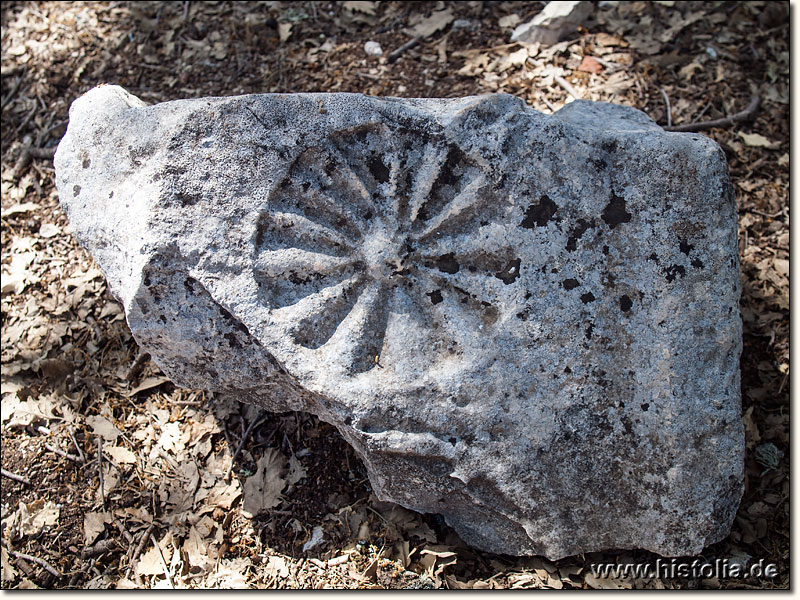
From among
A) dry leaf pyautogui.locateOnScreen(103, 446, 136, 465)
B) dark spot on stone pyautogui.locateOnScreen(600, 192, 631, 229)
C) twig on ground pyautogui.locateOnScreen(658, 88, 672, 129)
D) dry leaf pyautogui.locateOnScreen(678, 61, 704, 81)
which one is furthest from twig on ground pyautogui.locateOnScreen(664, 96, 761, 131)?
dry leaf pyautogui.locateOnScreen(103, 446, 136, 465)

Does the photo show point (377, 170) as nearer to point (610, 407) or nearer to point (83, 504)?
point (610, 407)

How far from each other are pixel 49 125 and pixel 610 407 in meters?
3.47

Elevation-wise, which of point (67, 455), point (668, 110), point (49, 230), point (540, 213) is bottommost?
point (67, 455)

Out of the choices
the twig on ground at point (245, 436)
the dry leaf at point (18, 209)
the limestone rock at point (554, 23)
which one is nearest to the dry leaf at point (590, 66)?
the limestone rock at point (554, 23)

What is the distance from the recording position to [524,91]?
12.8 feet

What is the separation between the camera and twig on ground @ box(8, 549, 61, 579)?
2789mm

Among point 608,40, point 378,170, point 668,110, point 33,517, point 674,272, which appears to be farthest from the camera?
point 608,40

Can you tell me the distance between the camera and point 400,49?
4.12 meters

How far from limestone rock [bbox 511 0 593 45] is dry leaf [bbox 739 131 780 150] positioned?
113 centimetres

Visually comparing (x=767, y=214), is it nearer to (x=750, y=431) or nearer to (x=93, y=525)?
(x=750, y=431)

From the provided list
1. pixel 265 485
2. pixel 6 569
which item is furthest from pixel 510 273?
pixel 6 569

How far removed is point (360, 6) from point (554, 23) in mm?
1167

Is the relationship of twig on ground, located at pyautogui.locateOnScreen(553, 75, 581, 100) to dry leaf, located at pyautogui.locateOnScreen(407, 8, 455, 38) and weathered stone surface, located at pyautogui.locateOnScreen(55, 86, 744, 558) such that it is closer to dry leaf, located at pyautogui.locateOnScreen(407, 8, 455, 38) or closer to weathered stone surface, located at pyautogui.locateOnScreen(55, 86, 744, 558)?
dry leaf, located at pyautogui.locateOnScreen(407, 8, 455, 38)

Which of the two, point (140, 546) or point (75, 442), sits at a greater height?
point (75, 442)
